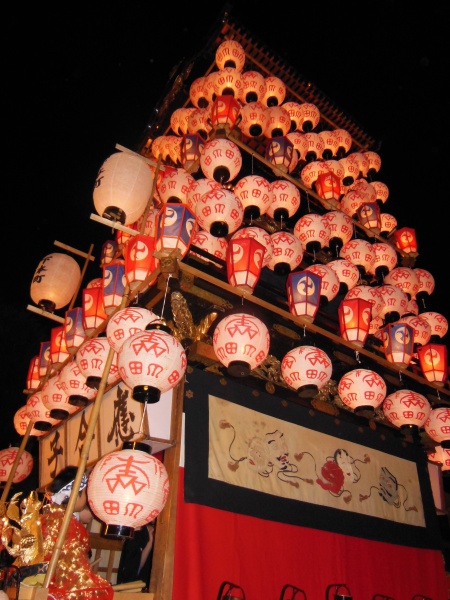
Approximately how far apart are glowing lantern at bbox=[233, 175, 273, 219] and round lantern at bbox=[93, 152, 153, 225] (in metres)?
2.17

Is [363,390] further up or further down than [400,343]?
further down

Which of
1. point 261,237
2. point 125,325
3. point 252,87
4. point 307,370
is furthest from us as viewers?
point 252,87

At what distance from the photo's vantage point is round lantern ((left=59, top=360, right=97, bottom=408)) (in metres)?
6.51

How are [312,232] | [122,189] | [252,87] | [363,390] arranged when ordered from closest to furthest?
[122,189] → [363,390] → [312,232] → [252,87]

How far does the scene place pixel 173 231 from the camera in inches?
241

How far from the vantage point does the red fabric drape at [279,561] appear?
15.1 feet

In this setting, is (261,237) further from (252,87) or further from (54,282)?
(252,87)

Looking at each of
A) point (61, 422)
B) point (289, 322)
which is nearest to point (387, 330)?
point (289, 322)

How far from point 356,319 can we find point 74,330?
4.73 m

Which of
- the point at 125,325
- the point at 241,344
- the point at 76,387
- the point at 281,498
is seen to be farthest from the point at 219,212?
the point at 281,498

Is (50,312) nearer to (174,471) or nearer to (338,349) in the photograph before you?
(174,471)

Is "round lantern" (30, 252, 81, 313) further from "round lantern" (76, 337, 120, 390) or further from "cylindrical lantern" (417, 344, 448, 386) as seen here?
"cylindrical lantern" (417, 344, 448, 386)

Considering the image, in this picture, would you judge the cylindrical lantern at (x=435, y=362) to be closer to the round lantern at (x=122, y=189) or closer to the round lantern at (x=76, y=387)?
the round lantern at (x=122, y=189)

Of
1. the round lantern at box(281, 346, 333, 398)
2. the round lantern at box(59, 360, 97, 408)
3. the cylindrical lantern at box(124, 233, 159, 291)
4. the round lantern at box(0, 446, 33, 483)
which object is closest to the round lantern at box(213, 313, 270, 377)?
the round lantern at box(281, 346, 333, 398)
